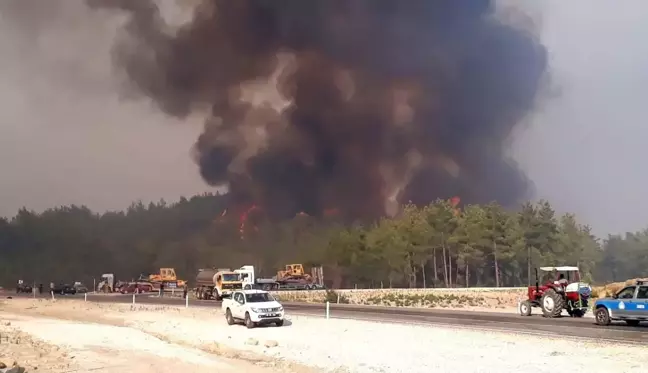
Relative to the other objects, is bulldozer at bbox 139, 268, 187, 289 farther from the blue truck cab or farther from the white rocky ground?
the blue truck cab

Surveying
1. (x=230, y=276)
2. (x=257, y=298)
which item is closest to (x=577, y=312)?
(x=257, y=298)

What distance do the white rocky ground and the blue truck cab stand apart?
620 cm

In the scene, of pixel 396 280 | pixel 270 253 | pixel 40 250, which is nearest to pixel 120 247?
pixel 40 250

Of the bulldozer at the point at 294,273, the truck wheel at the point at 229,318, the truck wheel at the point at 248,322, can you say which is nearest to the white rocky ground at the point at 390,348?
the truck wheel at the point at 248,322

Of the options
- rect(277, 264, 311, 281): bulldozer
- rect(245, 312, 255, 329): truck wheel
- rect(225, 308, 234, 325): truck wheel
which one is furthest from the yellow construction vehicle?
rect(245, 312, 255, 329): truck wheel

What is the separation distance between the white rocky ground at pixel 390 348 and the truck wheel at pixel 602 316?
617cm

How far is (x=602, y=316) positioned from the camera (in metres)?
28.9

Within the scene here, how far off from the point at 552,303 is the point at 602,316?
4089 millimetres

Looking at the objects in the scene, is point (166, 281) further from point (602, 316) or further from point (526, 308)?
point (602, 316)

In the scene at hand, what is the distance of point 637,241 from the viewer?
370ft

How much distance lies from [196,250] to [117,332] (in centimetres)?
10031

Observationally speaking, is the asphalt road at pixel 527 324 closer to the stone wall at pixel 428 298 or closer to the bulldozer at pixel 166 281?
the stone wall at pixel 428 298

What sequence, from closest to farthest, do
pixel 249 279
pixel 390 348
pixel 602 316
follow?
pixel 390 348 < pixel 602 316 < pixel 249 279

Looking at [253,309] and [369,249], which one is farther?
[369,249]
